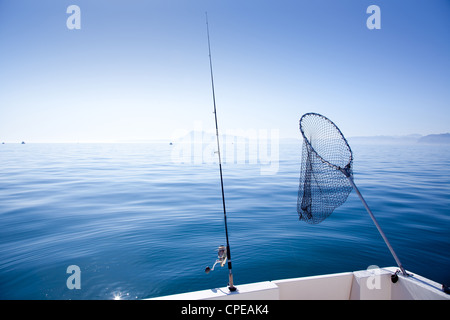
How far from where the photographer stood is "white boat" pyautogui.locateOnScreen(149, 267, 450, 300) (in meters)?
3.10

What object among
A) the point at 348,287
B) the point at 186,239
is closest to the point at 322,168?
the point at 348,287

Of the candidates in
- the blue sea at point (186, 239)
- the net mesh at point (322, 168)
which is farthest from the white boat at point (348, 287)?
the blue sea at point (186, 239)

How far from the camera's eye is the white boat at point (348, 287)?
3.10 meters

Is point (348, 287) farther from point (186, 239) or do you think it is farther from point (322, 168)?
point (186, 239)

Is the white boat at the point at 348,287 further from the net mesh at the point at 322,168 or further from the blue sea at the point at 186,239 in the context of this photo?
the blue sea at the point at 186,239

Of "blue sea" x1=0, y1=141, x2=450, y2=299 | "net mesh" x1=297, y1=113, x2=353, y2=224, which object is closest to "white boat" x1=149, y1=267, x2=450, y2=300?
"net mesh" x1=297, y1=113, x2=353, y2=224

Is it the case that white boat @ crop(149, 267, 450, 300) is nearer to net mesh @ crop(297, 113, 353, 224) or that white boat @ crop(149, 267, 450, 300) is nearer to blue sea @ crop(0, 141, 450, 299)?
net mesh @ crop(297, 113, 353, 224)

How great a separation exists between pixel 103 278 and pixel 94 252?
4.63 feet

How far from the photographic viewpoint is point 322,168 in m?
4.05
